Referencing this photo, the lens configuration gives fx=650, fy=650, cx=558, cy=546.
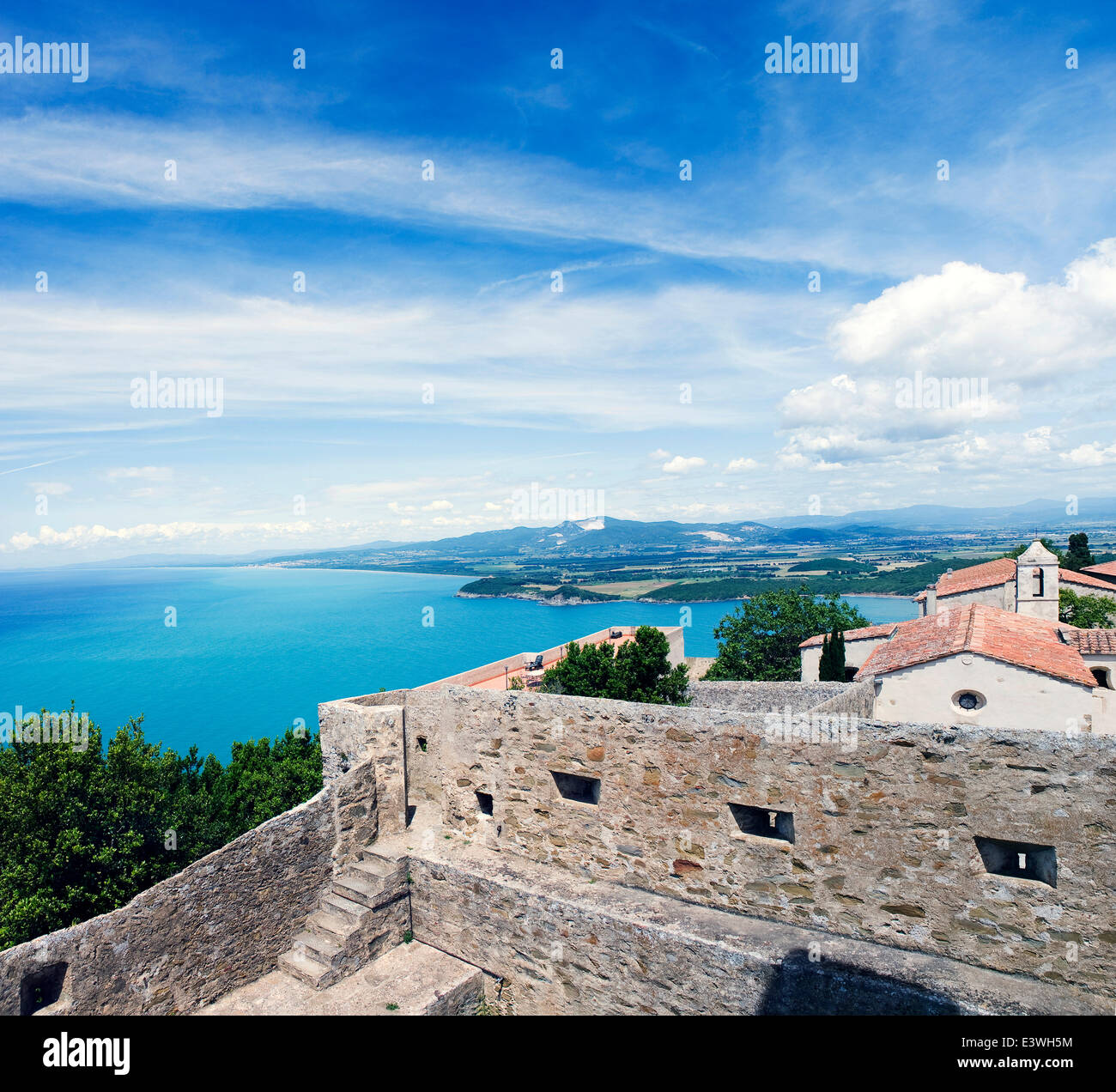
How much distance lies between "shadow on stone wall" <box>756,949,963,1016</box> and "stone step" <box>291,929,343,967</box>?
17.7ft

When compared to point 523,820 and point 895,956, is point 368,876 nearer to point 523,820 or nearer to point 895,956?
point 523,820

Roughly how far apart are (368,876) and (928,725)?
7.66 meters

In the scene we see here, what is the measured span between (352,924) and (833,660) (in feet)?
66.7

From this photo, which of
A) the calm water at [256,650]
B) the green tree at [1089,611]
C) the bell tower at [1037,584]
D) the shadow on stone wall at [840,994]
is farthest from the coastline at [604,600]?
the shadow on stone wall at [840,994]

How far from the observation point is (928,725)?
21.0 feet

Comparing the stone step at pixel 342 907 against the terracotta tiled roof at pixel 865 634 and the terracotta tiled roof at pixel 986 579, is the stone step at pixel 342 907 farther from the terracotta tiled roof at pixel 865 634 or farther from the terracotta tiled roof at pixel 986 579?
the terracotta tiled roof at pixel 986 579

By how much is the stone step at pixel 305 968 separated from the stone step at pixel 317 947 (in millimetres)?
49

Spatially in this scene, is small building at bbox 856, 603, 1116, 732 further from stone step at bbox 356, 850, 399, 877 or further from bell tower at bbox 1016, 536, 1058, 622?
stone step at bbox 356, 850, 399, 877

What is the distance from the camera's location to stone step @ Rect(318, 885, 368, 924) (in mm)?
8891

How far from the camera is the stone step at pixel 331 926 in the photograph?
869 centimetres

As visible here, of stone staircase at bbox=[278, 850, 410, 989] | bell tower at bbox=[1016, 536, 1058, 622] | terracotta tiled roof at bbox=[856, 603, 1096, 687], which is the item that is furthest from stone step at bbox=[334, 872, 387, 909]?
bell tower at bbox=[1016, 536, 1058, 622]

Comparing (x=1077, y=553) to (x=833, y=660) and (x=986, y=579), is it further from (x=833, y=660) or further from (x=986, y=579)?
(x=833, y=660)
